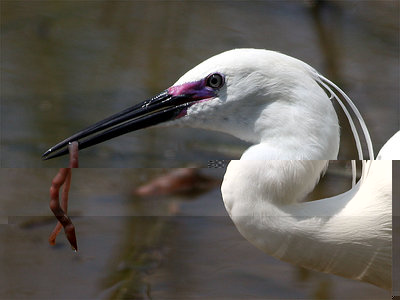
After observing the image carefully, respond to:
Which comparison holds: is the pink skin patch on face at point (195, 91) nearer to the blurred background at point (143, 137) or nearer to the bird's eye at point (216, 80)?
the bird's eye at point (216, 80)

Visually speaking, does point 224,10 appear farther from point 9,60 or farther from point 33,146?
point 33,146

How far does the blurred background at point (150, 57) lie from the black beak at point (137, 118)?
1041 millimetres

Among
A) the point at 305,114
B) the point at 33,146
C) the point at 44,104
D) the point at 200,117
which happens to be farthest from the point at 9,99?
the point at 305,114

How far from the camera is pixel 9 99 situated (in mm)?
2615

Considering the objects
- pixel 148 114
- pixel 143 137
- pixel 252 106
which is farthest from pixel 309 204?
pixel 143 137

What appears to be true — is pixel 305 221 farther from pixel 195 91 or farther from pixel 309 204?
pixel 195 91

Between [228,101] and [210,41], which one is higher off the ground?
[210,41]

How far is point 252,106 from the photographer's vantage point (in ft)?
3.68

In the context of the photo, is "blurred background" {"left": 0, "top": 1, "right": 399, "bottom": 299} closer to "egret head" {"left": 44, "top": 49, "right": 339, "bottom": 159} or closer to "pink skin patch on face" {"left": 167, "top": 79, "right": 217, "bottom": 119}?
"egret head" {"left": 44, "top": 49, "right": 339, "bottom": 159}

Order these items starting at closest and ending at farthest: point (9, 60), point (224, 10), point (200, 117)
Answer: point (200, 117)
point (9, 60)
point (224, 10)

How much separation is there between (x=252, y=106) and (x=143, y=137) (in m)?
1.38

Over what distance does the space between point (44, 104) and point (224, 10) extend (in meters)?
0.89

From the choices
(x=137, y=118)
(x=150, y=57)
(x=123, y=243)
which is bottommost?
(x=123, y=243)

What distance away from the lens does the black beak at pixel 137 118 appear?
118cm
